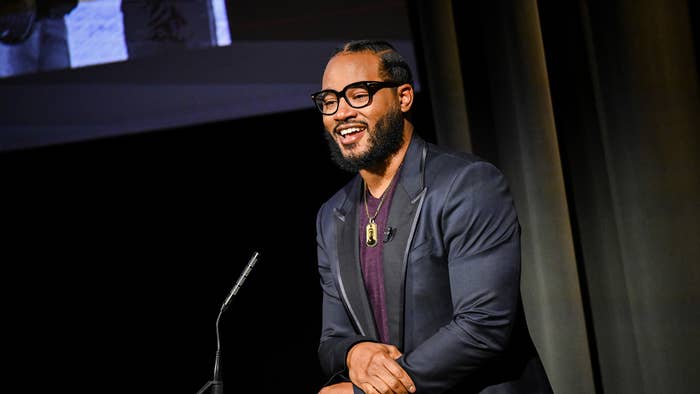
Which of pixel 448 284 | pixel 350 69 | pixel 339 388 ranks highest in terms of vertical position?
pixel 350 69

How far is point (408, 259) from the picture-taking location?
1361 mm

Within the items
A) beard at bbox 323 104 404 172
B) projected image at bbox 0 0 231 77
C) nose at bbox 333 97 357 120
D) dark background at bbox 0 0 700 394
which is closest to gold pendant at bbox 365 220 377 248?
beard at bbox 323 104 404 172

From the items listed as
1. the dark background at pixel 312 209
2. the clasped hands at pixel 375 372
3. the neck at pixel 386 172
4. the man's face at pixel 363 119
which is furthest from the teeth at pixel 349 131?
the dark background at pixel 312 209

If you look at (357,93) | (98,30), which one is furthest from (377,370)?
(98,30)

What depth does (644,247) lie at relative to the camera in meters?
2.19

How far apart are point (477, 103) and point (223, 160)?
4.62ft

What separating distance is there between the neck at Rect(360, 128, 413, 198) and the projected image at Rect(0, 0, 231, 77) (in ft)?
6.26

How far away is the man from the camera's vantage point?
4.14 ft

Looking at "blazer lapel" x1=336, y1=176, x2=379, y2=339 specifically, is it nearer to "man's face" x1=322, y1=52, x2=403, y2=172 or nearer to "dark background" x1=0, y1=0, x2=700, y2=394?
"man's face" x1=322, y1=52, x2=403, y2=172

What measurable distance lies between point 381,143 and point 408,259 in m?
0.27

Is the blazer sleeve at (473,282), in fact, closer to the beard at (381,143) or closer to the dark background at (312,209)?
the beard at (381,143)

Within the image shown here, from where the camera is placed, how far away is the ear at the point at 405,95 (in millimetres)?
1510

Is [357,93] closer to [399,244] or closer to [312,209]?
[399,244]

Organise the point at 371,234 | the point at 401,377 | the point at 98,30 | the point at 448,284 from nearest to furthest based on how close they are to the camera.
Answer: the point at 401,377, the point at 448,284, the point at 371,234, the point at 98,30
